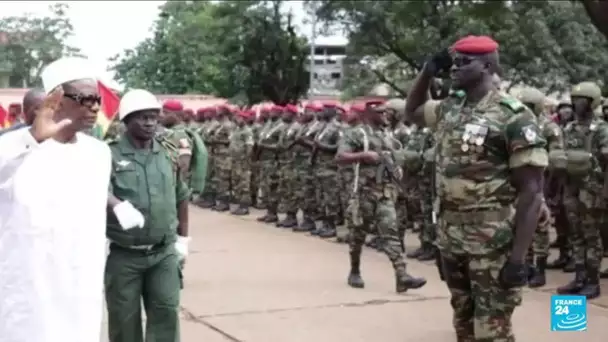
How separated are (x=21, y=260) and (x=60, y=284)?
0.16 m

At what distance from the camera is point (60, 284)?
3.57 metres

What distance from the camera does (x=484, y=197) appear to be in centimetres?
486

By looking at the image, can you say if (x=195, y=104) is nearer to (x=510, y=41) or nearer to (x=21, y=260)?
(x=510, y=41)

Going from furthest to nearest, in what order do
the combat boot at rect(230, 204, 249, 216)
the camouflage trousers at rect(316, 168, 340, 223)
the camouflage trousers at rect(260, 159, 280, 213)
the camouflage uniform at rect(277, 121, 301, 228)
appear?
the combat boot at rect(230, 204, 249, 216) < the camouflage trousers at rect(260, 159, 280, 213) < the camouflage uniform at rect(277, 121, 301, 228) < the camouflage trousers at rect(316, 168, 340, 223)

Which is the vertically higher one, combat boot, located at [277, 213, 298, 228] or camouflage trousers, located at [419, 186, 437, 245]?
camouflage trousers, located at [419, 186, 437, 245]

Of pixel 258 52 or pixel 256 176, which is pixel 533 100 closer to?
pixel 256 176

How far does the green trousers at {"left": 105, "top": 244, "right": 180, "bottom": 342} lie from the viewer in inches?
201

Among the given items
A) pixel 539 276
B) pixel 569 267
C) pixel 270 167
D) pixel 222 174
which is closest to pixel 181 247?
pixel 539 276

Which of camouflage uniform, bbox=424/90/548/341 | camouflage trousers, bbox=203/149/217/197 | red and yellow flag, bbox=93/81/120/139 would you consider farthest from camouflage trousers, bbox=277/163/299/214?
camouflage uniform, bbox=424/90/548/341

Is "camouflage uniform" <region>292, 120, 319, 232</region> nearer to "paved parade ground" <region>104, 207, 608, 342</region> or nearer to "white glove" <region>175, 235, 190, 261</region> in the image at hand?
"paved parade ground" <region>104, 207, 608, 342</region>

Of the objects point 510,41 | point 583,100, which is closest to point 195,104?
point 510,41

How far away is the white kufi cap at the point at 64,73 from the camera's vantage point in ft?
12.6

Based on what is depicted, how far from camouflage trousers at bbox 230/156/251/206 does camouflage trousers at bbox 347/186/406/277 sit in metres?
7.31

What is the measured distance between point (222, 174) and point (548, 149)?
8670 millimetres
